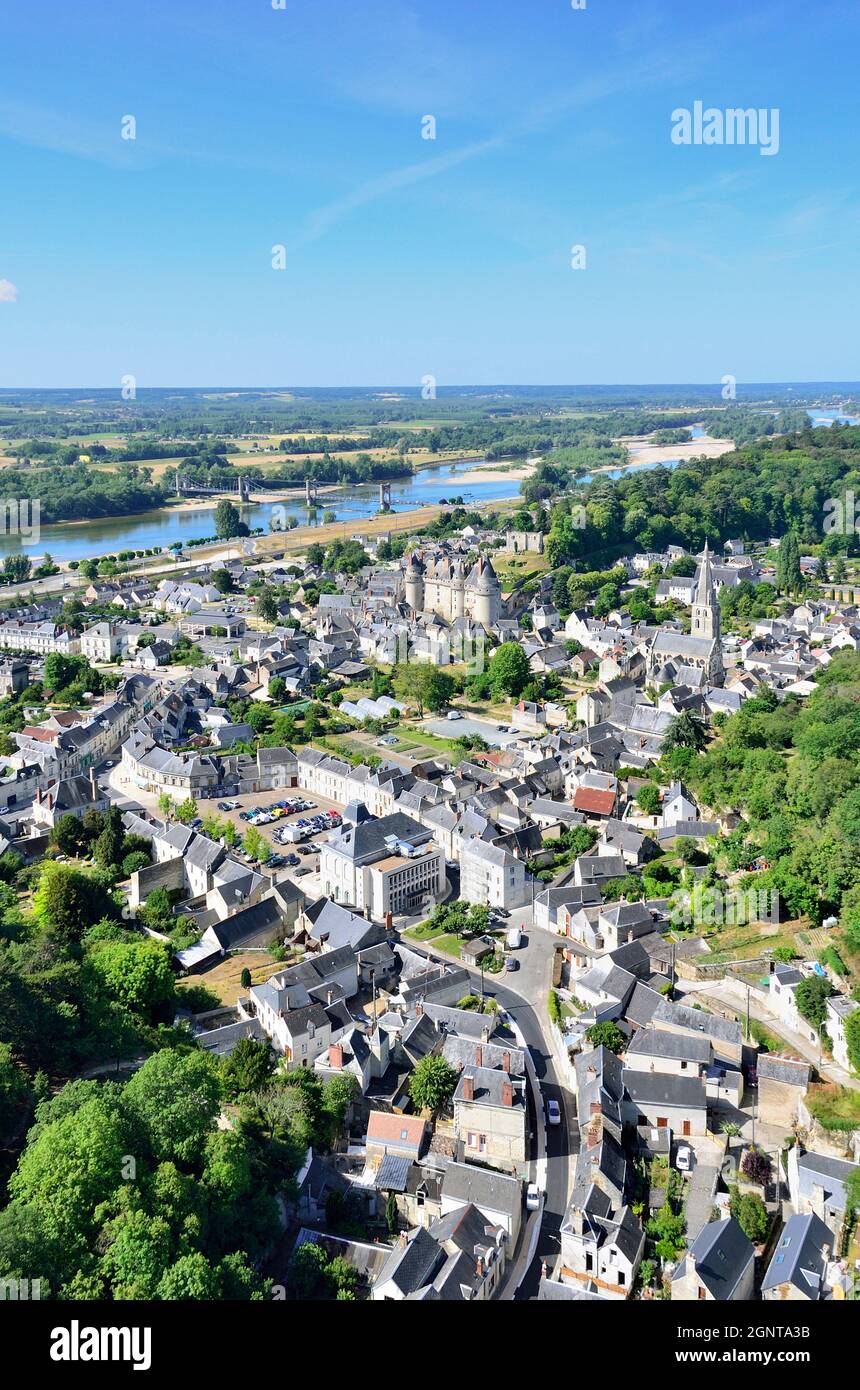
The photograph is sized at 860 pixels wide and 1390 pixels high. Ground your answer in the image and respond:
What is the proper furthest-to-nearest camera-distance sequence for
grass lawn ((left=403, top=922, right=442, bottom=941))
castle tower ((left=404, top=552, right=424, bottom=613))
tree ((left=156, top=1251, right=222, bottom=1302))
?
castle tower ((left=404, top=552, right=424, bottom=613)) < grass lawn ((left=403, top=922, right=442, bottom=941)) < tree ((left=156, top=1251, right=222, bottom=1302))

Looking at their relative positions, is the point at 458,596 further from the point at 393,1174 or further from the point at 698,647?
the point at 393,1174

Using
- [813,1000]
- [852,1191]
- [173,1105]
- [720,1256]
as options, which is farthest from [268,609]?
[720,1256]

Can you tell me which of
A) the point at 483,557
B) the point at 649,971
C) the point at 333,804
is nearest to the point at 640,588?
the point at 483,557

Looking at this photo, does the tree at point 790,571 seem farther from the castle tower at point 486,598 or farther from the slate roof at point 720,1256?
the slate roof at point 720,1256

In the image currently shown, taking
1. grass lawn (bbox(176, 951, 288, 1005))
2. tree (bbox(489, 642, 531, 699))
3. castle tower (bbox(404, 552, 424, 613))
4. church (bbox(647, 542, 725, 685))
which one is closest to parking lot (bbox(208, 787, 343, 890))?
grass lawn (bbox(176, 951, 288, 1005))

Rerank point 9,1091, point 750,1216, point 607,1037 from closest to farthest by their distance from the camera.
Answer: point 750,1216 → point 9,1091 → point 607,1037

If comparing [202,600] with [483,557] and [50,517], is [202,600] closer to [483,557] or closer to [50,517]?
[483,557]

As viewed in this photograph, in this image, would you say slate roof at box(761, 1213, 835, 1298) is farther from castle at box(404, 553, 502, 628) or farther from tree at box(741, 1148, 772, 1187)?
castle at box(404, 553, 502, 628)
